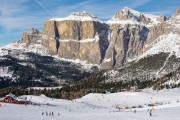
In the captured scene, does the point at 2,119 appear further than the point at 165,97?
No

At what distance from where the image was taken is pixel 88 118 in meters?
85.6

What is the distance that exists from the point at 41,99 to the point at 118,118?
85.5 metres

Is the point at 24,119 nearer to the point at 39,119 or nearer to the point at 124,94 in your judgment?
the point at 39,119

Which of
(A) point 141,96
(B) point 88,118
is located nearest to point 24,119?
(B) point 88,118

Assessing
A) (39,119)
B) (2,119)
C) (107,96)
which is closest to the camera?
(2,119)

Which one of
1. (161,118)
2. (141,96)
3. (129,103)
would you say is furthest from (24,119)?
(141,96)

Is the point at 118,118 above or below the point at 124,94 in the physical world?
below

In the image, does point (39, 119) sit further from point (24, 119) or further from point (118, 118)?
point (118, 118)

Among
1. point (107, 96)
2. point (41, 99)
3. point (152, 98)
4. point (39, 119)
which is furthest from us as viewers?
point (107, 96)

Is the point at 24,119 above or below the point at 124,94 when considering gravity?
below

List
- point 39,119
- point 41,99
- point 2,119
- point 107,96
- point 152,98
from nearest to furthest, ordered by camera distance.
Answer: point 2,119
point 39,119
point 41,99
point 152,98
point 107,96

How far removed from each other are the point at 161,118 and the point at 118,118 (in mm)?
9356

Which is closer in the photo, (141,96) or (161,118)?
(161,118)

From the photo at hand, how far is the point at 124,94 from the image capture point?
198125 millimetres
